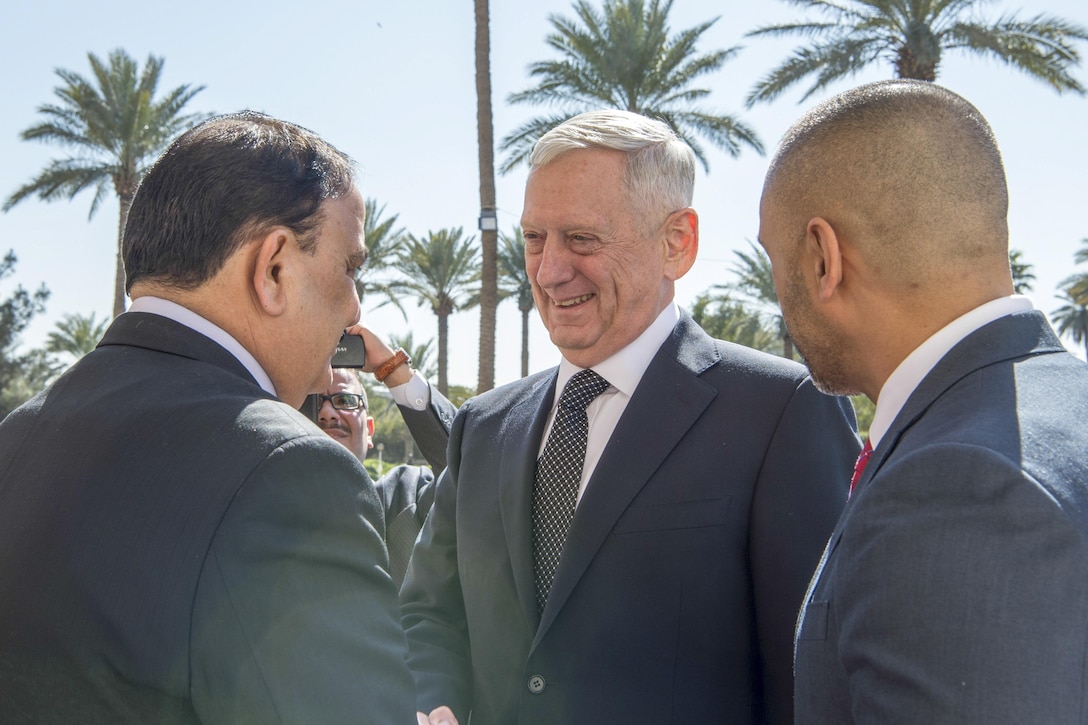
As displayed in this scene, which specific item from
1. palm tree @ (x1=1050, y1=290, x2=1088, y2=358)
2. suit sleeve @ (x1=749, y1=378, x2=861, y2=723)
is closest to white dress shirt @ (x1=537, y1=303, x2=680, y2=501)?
suit sleeve @ (x1=749, y1=378, x2=861, y2=723)

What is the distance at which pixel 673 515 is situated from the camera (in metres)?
2.35

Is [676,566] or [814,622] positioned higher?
[814,622]

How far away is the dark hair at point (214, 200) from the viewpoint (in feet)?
5.65

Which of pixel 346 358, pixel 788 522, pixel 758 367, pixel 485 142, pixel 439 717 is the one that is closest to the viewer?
pixel 788 522

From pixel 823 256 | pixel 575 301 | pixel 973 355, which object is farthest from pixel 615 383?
pixel 973 355

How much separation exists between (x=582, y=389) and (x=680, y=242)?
1.78 ft

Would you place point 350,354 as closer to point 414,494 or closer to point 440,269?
point 414,494

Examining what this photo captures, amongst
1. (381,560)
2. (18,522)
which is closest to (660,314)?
(381,560)

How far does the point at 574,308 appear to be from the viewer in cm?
271

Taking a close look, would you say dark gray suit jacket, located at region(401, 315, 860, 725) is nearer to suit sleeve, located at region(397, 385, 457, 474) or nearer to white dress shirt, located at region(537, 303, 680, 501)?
white dress shirt, located at region(537, 303, 680, 501)

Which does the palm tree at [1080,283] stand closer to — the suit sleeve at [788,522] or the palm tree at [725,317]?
the palm tree at [725,317]

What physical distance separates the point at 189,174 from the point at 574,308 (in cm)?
122

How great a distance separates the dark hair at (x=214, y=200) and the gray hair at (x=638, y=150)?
1009 mm

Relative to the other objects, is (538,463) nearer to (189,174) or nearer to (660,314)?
(660,314)
